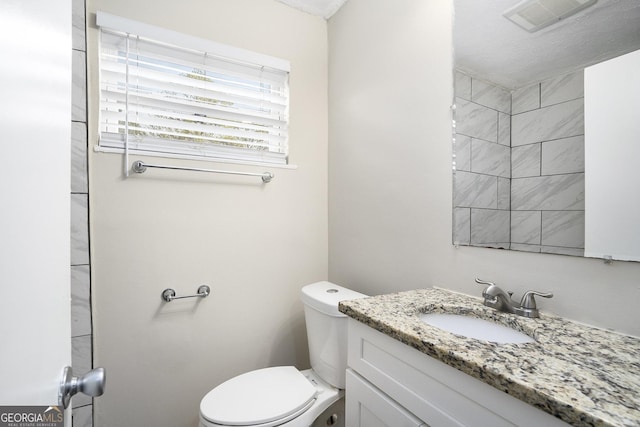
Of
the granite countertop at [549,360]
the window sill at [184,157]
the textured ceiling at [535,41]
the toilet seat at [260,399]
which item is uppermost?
the textured ceiling at [535,41]

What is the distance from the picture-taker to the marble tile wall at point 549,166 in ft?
2.67

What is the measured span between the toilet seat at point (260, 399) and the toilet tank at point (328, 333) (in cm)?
10

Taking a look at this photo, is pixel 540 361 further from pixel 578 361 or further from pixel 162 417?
pixel 162 417

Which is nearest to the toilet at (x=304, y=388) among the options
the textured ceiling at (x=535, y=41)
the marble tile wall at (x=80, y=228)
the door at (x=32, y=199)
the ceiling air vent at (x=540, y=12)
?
the marble tile wall at (x=80, y=228)

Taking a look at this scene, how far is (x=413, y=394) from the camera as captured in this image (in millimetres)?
727

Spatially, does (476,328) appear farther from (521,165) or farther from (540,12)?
(540,12)

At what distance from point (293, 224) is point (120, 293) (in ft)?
3.07

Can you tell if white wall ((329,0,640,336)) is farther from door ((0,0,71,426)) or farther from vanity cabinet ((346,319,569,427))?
door ((0,0,71,426))

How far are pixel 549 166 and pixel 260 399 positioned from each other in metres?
1.33

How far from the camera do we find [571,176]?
819mm

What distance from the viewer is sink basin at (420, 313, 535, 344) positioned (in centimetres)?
84

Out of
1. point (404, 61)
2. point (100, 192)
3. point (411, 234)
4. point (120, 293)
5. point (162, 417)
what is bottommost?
point (162, 417)

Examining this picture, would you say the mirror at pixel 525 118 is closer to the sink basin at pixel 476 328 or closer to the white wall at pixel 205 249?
the sink basin at pixel 476 328

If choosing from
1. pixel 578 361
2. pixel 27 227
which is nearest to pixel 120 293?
pixel 27 227
